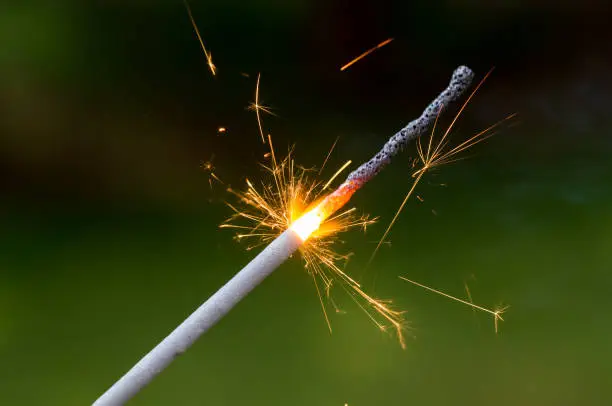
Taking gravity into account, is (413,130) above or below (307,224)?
above

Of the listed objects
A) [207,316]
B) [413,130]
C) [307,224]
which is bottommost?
[207,316]

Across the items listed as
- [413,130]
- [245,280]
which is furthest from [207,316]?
[413,130]

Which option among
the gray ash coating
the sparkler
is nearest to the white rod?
the sparkler

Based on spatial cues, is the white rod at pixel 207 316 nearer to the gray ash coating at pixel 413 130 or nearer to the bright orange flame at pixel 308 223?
the bright orange flame at pixel 308 223

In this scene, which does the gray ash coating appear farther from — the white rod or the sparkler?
the white rod

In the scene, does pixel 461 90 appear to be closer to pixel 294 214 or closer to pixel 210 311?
pixel 294 214

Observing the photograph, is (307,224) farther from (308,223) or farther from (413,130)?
(413,130)
